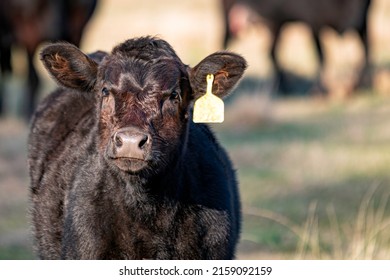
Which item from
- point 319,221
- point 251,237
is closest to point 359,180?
point 319,221

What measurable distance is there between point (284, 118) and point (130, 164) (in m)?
11.0

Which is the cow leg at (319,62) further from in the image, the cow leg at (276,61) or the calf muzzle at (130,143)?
the calf muzzle at (130,143)

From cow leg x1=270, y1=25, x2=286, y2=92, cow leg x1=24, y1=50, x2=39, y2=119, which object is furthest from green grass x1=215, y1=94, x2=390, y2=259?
cow leg x1=24, y1=50, x2=39, y2=119

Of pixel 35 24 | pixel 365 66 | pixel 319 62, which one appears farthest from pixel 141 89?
pixel 319 62

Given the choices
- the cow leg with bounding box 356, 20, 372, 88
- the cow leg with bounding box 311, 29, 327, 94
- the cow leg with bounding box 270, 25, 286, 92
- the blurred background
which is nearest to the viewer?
the blurred background

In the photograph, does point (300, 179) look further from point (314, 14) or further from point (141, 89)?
point (314, 14)

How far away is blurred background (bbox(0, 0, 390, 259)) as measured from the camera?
1109 cm

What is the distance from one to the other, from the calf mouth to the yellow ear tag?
0.65 metres

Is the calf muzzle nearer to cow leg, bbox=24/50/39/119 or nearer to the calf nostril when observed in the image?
the calf nostril

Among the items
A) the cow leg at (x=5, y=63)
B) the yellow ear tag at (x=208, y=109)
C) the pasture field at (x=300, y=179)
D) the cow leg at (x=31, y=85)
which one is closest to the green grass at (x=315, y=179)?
the pasture field at (x=300, y=179)

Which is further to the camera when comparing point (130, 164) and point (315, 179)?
point (315, 179)

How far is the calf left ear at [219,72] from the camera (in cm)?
725

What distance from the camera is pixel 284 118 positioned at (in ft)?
57.1
